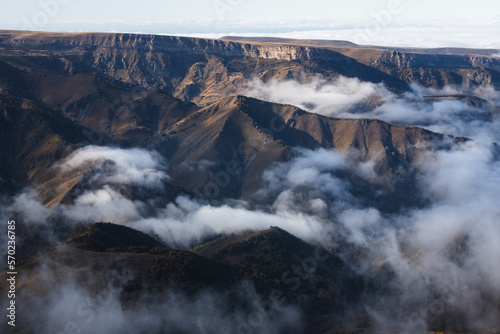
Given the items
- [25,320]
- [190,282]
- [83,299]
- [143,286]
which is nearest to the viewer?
[25,320]

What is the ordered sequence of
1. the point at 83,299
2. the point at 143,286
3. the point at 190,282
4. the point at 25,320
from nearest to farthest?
the point at 25,320, the point at 83,299, the point at 143,286, the point at 190,282

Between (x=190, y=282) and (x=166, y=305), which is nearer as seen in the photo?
(x=166, y=305)

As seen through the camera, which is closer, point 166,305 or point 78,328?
point 78,328

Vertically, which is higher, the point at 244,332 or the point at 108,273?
the point at 108,273

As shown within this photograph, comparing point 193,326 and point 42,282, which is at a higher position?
point 42,282

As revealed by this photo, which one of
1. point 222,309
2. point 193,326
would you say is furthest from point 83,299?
point 222,309

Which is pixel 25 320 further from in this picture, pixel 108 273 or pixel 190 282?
pixel 190 282

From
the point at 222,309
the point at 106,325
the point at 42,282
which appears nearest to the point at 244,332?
the point at 222,309

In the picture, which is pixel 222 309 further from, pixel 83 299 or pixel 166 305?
pixel 83 299

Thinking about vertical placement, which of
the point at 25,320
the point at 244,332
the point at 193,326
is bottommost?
the point at 244,332
